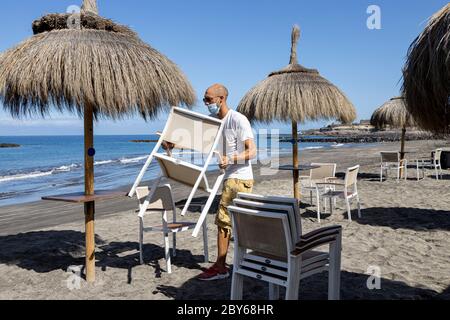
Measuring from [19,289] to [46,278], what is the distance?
0.33 m

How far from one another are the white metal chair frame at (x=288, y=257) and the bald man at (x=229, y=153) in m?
0.85

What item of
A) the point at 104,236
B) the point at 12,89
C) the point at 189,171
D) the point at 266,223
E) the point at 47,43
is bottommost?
the point at 104,236

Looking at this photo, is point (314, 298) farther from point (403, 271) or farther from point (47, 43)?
point (47, 43)

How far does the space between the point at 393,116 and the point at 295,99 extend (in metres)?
7.28

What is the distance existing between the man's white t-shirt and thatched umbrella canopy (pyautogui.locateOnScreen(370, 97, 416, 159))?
10525mm

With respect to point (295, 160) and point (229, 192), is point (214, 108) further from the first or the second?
point (295, 160)

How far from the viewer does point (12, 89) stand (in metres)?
3.83

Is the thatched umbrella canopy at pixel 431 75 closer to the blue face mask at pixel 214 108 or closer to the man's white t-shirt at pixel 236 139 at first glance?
the man's white t-shirt at pixel 236 139

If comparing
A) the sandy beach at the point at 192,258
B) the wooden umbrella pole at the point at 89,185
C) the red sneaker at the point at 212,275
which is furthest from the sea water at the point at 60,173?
the sandy beach at the point at 192,258

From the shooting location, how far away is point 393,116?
13.4 m

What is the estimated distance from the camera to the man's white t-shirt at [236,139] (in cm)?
382

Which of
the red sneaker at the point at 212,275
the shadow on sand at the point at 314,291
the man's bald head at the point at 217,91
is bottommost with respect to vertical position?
the shadow on sand at the point at 314,291
